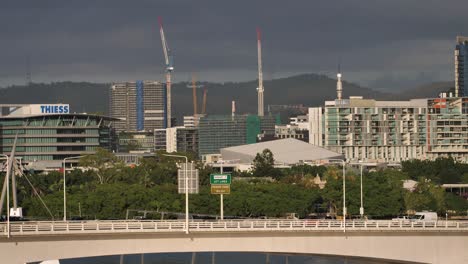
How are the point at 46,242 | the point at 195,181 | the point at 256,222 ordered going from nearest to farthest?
the point at 46,242, the point at 256,222, the point at 195,181

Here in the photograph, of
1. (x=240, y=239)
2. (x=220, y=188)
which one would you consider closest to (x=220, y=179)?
(x=220, y=188)

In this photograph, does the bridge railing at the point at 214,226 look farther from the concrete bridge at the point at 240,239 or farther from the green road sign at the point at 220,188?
the green road sign at the point at 220,188

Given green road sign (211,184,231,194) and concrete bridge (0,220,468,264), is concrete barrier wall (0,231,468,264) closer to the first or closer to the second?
concrete bridge (0,220,468,264)

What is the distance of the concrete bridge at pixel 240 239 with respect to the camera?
126375mm

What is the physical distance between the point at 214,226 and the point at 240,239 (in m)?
3.25

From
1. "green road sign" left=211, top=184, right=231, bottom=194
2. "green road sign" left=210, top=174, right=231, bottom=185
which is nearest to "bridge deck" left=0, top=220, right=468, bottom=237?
"green road sign" left=211, top=184, right=231, bottom=194

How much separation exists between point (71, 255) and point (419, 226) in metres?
40.5

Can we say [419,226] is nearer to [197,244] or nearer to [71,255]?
[197,244]

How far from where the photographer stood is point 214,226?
435 feet

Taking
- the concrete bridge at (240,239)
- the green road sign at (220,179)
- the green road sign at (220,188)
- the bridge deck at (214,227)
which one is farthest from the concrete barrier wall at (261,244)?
the green road sign at (220,179)

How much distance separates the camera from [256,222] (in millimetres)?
134250

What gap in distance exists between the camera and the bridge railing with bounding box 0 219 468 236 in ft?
421

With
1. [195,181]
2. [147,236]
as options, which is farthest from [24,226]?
[195,181]

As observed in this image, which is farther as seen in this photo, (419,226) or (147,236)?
(419,226)
